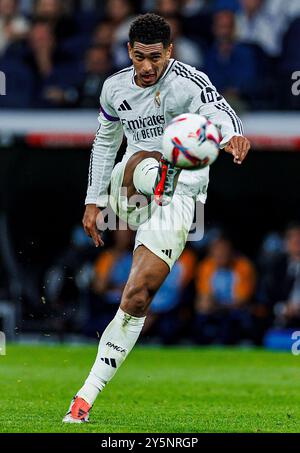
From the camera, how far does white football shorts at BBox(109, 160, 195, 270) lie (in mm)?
8305

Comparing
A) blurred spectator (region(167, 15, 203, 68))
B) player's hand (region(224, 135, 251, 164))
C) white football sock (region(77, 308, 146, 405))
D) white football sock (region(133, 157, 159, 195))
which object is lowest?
white football sock (region(77, 308, 146, 405))

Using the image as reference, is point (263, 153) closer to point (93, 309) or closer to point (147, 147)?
point (93, 309)

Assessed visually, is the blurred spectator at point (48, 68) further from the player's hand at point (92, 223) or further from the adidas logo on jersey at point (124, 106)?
the adidas logo on jersey at point (124, 106)

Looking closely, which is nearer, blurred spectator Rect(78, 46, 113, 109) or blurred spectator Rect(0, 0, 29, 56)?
blurred spectator Rect(78, 46, 113, 109)

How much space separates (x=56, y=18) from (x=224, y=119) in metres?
10.8

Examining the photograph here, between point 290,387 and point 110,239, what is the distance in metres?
7.29

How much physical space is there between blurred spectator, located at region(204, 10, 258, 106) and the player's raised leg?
8.20 meters

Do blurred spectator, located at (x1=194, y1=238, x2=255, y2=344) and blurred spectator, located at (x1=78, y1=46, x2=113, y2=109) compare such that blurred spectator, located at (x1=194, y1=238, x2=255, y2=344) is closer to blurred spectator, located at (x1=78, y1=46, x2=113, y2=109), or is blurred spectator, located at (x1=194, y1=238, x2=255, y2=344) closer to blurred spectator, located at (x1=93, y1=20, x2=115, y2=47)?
blurred spectator, located at (x1=78, y1=46, x2=113, y2=109)

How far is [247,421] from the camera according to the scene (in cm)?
823

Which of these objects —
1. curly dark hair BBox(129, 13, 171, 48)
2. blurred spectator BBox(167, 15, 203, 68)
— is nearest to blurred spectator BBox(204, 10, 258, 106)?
blurred spectator BBox(167, 15, 203, 68)

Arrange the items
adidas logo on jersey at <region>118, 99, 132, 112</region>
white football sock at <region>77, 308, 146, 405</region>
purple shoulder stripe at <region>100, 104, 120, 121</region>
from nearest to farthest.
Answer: white football sock at <region>77, 308, 146, 405</region>, adidas logo on jersey at <region>118, 99, 132, 112</region>, purple shoulder stripe at <region>100, 104, 120, 121</region>

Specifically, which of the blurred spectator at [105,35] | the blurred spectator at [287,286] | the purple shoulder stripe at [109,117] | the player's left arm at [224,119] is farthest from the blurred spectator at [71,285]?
the player's left arm at [224,119]

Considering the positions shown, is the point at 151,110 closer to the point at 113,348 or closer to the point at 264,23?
the point at 113,348

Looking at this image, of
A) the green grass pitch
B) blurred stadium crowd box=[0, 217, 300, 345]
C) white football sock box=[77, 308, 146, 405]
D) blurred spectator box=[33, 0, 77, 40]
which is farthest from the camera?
blurred spectator box=[33, 0, 77, 40]
